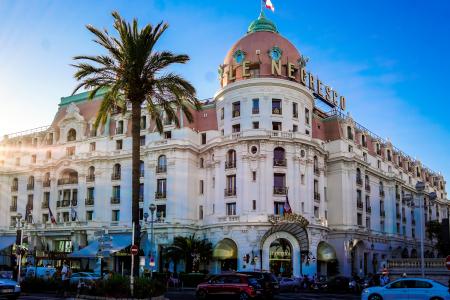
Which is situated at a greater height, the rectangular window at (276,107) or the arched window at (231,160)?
the rectangular window at (276,107)

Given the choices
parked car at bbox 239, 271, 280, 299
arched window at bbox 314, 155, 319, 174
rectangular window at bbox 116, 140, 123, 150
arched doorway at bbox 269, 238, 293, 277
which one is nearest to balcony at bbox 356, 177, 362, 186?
arched window at bbox 314, 155, 319, 174

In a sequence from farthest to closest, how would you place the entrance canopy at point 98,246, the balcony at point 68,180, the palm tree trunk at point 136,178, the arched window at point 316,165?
1. the balcony at point 68,180
2. the arched window at point 316,165
3. the entrance canopy at point 98,246
4. the palm tree trunk at point 136,178

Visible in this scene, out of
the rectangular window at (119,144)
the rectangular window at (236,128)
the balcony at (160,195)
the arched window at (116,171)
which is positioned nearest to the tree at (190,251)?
the balcony at (160,195)

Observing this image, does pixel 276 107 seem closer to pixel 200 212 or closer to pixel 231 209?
pixel 231 209

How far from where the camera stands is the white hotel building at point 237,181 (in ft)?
188

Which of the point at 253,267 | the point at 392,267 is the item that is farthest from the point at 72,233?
the point at 392,267

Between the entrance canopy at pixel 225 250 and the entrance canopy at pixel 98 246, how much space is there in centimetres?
1135

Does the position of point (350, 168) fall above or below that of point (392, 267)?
above

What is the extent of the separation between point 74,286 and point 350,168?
1596 inches

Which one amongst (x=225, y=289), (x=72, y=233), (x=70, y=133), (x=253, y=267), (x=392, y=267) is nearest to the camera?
(x=225, y=289)

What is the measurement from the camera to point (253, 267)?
181 feet

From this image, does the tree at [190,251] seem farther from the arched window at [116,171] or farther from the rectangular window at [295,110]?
the rectangular window at [295,110]

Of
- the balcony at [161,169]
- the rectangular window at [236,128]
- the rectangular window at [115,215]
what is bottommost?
the rectangular window at [115,215]

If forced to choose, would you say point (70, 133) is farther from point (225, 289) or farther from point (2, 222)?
point (225, 289)
